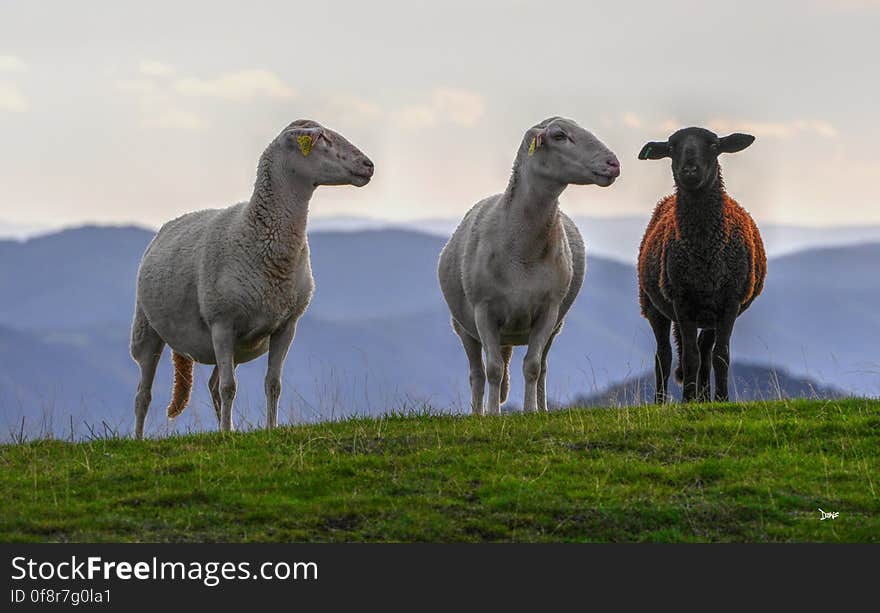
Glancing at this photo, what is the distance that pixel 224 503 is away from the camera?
11.2 m

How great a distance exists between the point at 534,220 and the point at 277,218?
2.81 metres

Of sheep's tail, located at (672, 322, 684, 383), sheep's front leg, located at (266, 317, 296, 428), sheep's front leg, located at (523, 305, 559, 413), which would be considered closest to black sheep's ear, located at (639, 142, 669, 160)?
sheep's tail, located at (672, 322, 684, 383)

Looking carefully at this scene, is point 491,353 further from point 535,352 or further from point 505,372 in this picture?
point 505,372

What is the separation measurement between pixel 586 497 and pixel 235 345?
5.72m

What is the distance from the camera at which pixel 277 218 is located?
51.0 feet

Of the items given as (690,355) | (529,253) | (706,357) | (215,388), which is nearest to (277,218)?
(215,388)

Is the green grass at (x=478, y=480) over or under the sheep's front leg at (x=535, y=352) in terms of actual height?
under

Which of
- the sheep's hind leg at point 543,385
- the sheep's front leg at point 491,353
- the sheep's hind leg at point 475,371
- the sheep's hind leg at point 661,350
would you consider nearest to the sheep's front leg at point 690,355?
the sheep's hind leg at point 661,350

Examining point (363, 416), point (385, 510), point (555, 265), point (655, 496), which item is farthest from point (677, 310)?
point (385, 510)

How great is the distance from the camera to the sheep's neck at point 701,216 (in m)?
16.6

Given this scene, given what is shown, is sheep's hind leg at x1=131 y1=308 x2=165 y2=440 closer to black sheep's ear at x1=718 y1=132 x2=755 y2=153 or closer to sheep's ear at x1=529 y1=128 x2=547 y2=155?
sheep's ear at x1=529 y1=128 x2=547 y2=155

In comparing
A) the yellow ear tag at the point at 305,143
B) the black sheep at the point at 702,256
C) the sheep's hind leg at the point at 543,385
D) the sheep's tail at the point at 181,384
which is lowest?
the sheep's hind leg at the point at 543,385

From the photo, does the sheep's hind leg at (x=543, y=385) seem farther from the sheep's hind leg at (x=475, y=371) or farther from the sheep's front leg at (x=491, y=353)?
the sheep's front leg at (x=491, y=353)

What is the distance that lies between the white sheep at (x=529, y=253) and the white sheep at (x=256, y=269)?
1.57 meters
